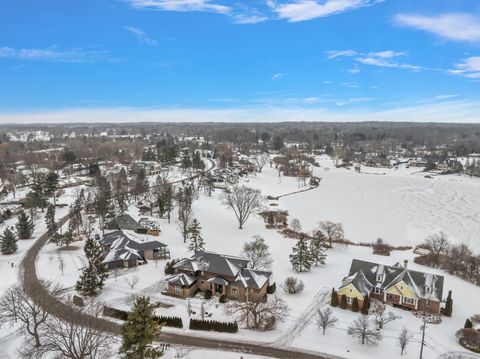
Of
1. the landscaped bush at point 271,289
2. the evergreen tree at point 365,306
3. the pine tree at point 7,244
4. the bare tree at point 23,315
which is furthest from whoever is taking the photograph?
the pine tree at point 7,244

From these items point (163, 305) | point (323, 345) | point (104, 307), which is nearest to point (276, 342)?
point (323, 345)

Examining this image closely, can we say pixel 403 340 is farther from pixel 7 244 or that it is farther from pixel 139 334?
A: pixel 7 244

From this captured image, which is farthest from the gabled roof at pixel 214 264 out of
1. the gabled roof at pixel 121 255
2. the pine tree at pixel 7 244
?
the pine tree at pixel 7 244

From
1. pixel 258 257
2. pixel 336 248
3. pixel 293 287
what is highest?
pixel 258 257

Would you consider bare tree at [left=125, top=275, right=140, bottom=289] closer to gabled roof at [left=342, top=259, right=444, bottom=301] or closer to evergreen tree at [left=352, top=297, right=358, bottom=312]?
evergreen tree at [left=352, top=297, right=358, bottom=312]

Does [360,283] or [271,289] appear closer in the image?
[360,283]

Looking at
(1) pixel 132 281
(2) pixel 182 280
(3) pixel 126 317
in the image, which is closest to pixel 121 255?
(1) pixel 132 281

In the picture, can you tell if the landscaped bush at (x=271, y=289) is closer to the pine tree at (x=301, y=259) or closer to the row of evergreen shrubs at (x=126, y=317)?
the pine tree at (x=301, y=259)

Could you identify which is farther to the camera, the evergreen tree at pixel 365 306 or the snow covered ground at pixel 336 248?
the evergreen tree at pixel 365 306
